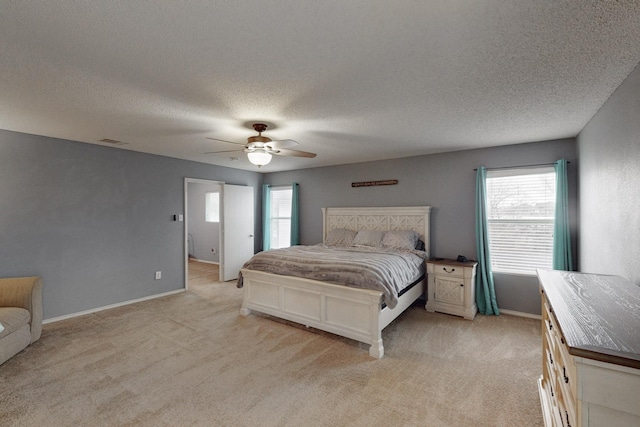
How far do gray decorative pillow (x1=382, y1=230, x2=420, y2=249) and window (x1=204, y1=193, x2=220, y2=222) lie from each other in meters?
5.16

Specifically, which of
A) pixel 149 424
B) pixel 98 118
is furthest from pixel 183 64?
pixel 149 424

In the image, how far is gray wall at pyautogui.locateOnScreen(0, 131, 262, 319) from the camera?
139 inches

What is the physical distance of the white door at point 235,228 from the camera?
19.7 feet

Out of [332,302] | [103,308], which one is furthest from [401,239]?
[103,308]

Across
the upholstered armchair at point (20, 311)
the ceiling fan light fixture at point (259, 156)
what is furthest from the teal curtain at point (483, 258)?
the upholstered armchair at point (20, 311)

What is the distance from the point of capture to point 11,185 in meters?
3.47

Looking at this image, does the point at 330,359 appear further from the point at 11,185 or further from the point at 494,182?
the point at 11,185

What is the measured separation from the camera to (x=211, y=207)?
26.3 ft

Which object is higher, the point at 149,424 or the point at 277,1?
the point at 277,1

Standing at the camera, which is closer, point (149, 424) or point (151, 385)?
point (149, 424)

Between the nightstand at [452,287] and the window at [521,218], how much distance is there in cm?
53

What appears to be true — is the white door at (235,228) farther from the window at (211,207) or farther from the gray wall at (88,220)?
the window at (211,207)

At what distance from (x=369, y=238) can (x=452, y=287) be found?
4.81 ft

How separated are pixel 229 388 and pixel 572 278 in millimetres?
2746
